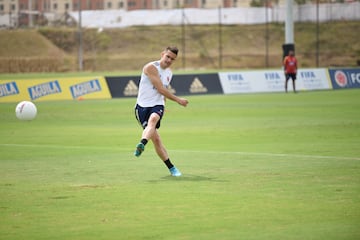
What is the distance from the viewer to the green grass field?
34.1 feet

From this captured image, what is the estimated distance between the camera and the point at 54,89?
137ft

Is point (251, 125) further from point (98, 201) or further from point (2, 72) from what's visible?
point (2, 72)

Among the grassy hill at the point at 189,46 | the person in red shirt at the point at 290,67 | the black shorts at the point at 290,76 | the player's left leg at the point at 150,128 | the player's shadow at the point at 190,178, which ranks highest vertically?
the player's left leg at the point at 150,128

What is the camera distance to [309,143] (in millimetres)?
20938

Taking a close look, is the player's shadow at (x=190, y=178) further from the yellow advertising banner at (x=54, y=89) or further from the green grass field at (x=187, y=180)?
the yellow advertising banner at (x=54, y=89)

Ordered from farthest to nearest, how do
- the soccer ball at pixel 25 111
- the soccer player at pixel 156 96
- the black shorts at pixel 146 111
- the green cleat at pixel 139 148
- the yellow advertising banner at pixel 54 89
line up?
the yellow advertising banner at pixel 54 89 < the soccer ball at pixel 25 111 < the black shorts at pixel 146 111 < the soccer player at pixel 156 96 < the green cleat at pixel 139 148

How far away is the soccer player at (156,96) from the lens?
48.9 feet

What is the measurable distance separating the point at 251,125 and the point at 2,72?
47183mm

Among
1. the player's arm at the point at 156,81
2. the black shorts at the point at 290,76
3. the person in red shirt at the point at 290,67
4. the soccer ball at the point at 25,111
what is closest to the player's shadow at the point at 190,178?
the player's arm at the point at 156,81

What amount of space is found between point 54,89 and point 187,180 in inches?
1099

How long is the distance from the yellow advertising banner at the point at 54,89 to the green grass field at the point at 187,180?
11175 millimetres

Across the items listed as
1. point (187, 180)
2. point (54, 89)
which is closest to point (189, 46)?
point (54, 89)

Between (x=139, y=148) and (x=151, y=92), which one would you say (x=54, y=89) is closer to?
(x=151, y=92)

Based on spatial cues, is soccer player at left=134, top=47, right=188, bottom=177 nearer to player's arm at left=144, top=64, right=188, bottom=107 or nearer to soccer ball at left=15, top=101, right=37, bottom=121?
player's arm at left=144, top=64, right=188, bottom=107
